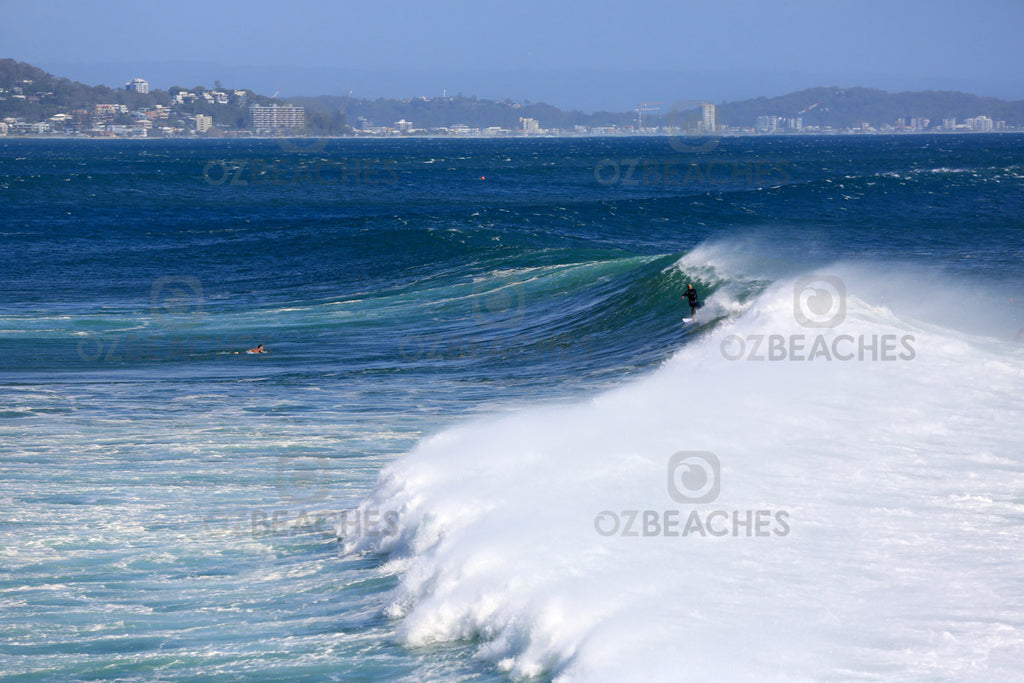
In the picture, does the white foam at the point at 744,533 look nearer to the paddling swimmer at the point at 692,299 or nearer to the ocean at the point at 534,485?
the ocean at the point at 534,485

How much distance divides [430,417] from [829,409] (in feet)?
21.3

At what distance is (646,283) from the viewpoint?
28.8 metres

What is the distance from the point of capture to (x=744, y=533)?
33.1 feet

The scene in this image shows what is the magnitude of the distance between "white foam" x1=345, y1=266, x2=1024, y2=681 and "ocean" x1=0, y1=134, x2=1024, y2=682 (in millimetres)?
38

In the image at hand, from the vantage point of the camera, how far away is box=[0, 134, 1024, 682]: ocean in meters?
8.54

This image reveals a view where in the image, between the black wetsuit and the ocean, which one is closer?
the ocean

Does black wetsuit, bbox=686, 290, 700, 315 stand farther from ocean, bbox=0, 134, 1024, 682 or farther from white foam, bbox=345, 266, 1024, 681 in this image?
white foam, bbox=345, 266, 1024, 681

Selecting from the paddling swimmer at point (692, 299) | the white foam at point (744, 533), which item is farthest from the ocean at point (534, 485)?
the paddling swimmer at point (692, 299)

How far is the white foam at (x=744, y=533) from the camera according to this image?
8.06 meters

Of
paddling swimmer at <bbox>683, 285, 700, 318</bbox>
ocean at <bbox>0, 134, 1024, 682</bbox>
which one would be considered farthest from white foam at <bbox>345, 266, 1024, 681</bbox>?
Answer: paddling swimmer at <bbox>683, 285, 700, 318</bbox>

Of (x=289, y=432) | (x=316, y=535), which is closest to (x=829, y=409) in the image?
(x=316, y=535)

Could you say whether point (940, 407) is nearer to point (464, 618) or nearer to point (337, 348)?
point (464, 618)

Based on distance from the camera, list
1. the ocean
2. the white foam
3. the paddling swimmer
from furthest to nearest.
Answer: the paddling swimmer < the ocean < the white foam

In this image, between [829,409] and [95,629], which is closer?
[95,629]
